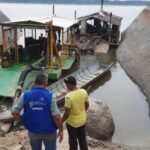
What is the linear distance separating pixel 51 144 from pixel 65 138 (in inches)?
132

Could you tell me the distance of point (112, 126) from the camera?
14.0 metres

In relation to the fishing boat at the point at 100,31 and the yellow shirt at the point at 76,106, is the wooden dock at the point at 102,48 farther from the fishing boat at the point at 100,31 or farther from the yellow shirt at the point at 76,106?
the yellow shirt at the point at 76,106

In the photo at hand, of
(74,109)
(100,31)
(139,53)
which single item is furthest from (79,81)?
(100,31)

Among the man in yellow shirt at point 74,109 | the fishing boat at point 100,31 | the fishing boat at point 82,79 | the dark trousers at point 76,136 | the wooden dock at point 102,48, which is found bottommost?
the wooden dock at point 102,48

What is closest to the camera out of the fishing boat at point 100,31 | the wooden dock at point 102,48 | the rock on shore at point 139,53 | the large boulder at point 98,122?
the large boulder at point 98,122

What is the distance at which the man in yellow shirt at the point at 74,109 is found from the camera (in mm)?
7934

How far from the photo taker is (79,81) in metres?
20.9

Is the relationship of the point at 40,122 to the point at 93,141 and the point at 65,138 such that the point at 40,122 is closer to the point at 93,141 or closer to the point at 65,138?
the point at 65,138

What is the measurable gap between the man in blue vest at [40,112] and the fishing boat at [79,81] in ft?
21.9

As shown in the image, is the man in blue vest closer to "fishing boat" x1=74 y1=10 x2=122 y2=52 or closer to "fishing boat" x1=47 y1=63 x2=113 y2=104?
"fishing boat" x1=47 y1=63 x2=113 y2=104

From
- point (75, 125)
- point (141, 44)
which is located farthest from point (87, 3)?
point (75, 125)

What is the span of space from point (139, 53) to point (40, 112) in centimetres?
2207

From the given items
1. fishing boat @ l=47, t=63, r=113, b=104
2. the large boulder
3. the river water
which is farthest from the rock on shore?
the large boulder

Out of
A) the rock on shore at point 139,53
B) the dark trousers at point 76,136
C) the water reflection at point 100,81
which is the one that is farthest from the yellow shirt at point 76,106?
the water reflection at point 100,81
